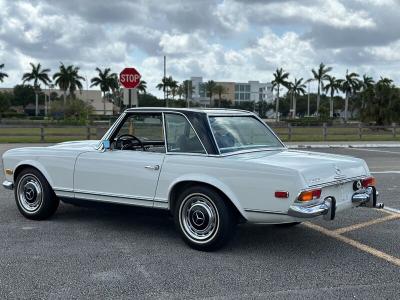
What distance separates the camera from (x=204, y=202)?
533 cm

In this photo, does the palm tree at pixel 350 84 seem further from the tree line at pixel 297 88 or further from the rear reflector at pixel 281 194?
the rear reflector at pixel 281 194

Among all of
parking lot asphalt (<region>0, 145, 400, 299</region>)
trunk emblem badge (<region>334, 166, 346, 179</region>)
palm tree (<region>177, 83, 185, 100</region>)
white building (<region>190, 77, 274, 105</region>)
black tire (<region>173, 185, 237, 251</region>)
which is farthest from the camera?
white building (<region>190, 77, 274, 105</region>)

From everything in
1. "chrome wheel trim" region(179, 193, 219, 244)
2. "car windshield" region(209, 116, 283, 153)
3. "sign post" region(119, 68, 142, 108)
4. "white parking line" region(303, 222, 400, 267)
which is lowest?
"white parking line" region(303, 222, 400, 267)

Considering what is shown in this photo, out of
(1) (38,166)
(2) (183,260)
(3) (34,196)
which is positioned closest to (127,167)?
(2) (183,260)

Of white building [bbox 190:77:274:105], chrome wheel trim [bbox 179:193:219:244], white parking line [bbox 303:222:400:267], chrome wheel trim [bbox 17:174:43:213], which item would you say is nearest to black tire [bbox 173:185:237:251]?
chrome wheel trim [bbox 179:193:219:244]

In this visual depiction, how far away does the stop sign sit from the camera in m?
16.0

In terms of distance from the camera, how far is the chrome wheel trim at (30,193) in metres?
6.72

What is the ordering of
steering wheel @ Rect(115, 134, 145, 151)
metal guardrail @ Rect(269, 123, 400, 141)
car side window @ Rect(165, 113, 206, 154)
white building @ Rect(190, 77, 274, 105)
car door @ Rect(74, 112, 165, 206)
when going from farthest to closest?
white building @ Rect(190, 77, 274, 105) < metal guardrail @ Rect(269, 123, 400, 141) < steering wheel @ Rect(115, 134, 145, 151) < car door @ Rect(74, 112, 165, 206) < car side window @ Rect(165, 113, 206, 154)

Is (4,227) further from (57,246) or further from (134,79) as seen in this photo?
(134,79)

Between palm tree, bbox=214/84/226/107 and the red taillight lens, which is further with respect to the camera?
palm tree, bbox=214/84/226/107

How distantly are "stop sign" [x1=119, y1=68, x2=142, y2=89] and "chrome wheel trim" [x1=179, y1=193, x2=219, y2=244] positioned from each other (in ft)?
35.9

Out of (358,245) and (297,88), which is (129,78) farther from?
(297,88)

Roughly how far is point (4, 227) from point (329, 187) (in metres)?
3.95

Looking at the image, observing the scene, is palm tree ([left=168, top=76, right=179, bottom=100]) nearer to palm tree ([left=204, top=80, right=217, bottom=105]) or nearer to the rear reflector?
palm tree ([left=204, top=80, right=217, bottom=105])
